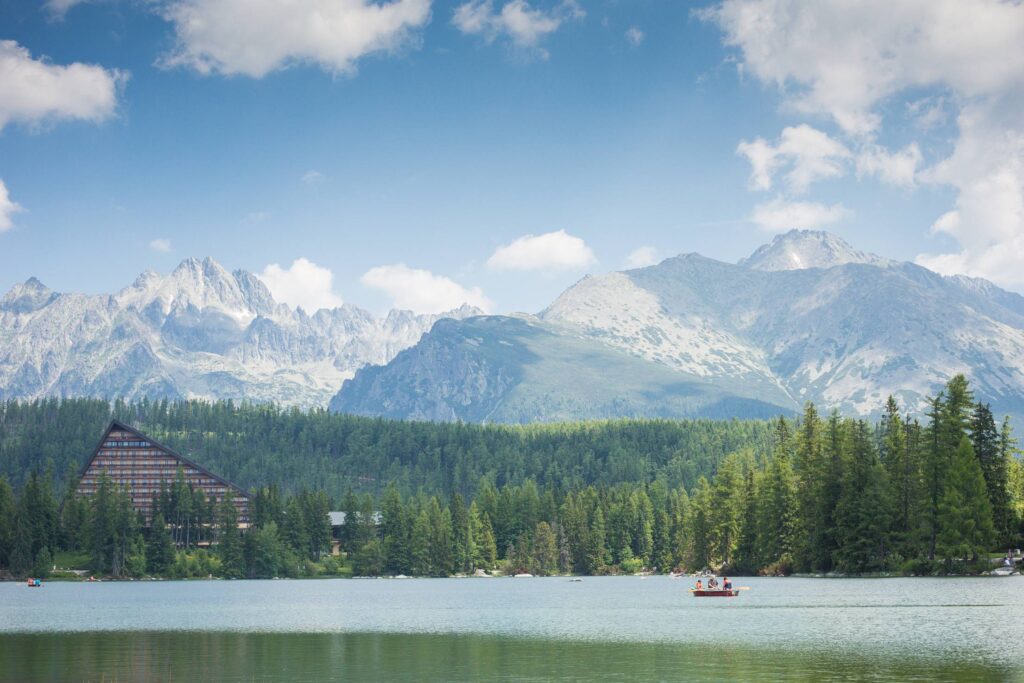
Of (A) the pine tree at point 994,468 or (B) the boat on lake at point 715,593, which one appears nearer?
(B) the boat on lake at point 715,593

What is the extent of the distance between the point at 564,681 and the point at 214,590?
462 ft

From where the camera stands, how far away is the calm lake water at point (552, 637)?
228ft

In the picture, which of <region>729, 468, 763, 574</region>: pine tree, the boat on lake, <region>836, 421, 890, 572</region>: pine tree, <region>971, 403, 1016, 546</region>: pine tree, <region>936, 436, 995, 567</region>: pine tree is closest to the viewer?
the boat on lake

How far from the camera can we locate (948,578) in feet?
477

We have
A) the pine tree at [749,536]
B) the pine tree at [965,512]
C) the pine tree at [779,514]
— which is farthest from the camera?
the pine tree at [749,536]

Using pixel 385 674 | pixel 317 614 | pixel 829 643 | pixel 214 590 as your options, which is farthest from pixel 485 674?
pixel 214 590

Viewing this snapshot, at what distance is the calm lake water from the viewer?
228 ft

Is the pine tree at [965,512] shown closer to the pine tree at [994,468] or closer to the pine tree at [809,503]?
the pine tree at [994,468]

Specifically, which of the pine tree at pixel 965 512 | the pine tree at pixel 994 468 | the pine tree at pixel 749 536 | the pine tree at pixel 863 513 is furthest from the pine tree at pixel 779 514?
the pine tree at pixel 965 512

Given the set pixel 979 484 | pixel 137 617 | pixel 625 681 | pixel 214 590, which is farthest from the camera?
pixel 214 590

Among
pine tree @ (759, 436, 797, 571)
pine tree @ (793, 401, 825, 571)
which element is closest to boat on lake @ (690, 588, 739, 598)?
pine tree @ (793, 401, 825, 571)

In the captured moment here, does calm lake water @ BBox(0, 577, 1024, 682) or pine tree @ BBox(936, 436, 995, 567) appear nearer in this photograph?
calm lake water @ BBox(0, 577, 1024, 682)

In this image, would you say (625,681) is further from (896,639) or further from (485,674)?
(896,639)

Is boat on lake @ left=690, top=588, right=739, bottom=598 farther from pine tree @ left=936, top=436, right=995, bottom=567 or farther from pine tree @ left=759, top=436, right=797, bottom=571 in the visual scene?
pine tree @ left=759, top=436, right=797, bottom=571
